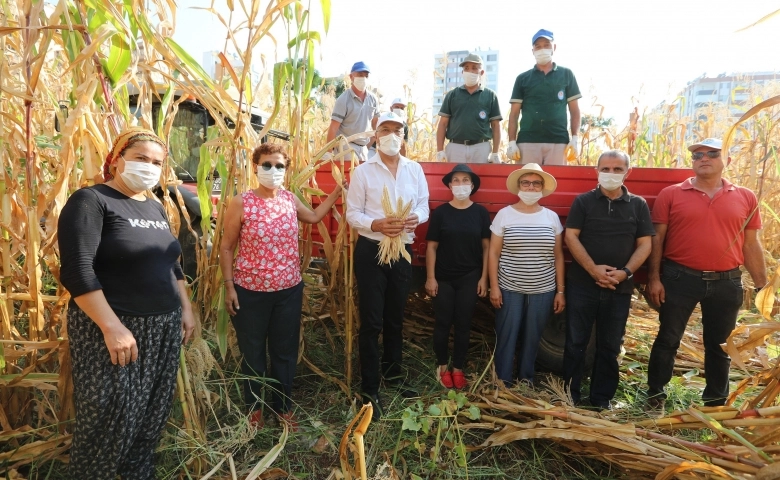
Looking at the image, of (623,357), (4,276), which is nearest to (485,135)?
(623,357)

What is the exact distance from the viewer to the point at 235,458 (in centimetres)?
239

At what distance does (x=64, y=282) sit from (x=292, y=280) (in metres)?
1.13

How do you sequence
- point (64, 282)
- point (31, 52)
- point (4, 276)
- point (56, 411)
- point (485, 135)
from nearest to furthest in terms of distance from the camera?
point (64, 282) < point (31, 52) < point (4, 276) < point (56, 411) < point (485, 135)

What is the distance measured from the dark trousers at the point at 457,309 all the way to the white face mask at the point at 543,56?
6.64 feet

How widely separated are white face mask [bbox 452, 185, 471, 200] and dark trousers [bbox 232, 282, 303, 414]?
113cm

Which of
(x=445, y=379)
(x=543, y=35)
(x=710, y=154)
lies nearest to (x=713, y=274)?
(x=710, y=154)

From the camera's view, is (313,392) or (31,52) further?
(313,392)

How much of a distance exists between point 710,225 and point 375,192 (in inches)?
79.5

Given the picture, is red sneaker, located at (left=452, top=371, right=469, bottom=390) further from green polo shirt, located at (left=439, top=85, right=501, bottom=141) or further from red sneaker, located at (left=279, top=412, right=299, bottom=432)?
green polo shirt, located at (left=439, top=85, right=501, bottom=141)

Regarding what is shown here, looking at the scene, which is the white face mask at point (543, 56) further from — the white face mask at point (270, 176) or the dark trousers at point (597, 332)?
the white face mask at point (270, 176)

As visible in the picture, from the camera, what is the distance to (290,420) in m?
2.66

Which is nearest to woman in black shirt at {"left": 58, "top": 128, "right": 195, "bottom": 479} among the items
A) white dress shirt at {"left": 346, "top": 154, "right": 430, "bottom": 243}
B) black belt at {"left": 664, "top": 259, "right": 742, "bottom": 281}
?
white dress shirt at {"left": 346, "top": 154, "right": 430, "bottom": 243}

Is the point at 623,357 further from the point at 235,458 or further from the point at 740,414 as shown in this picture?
the point at 235,458

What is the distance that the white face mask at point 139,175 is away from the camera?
1899 mm
